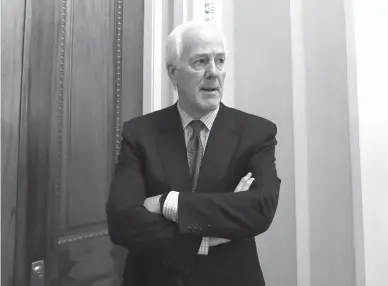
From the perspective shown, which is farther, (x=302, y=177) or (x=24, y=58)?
(x=302, y=177)

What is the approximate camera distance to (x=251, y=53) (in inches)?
74.7

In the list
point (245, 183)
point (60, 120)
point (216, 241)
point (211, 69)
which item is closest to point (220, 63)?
point (211, 69)

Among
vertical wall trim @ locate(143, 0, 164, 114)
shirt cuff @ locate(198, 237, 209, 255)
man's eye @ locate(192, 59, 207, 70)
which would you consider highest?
vertical wall trim @ locate(143, 0, 164, 114)

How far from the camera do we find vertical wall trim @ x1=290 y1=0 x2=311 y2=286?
171 cm

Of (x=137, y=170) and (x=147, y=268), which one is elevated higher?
(x=137, y=170)

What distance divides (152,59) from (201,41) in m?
0.78

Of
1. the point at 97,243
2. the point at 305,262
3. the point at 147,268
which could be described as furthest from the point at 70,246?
the point at 305,262

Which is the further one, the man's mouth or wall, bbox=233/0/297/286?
wall, bbox=233/0/297/286

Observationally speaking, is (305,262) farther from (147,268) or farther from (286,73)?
(147,268)

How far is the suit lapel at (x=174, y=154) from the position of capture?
922 millimetres

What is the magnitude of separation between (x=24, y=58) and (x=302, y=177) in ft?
4.05

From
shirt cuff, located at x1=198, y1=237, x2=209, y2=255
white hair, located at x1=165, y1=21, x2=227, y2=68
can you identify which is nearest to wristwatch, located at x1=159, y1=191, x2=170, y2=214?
shirt cuff, located at x1=198, y1=237, x2=209, y2=255

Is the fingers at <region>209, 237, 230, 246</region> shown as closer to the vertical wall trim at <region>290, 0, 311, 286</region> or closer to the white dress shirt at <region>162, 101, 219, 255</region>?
the white dress shirt at <region>162, 101, 219, 255</region>

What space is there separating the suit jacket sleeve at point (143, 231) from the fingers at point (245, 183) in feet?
0.51
